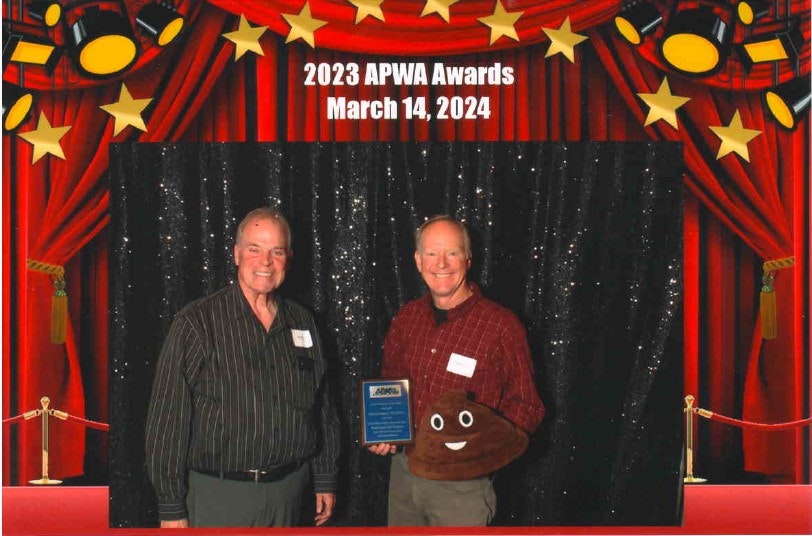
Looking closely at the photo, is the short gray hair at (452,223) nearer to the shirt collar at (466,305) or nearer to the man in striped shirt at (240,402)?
the shirt collar at (466,305)

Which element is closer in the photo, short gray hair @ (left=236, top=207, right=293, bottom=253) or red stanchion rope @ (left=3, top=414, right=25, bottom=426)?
short gray hair @ (left=236, top=207, right=293, bottom=253)

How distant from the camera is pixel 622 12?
3.53 meters

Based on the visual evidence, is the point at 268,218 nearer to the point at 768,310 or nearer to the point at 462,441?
the point at 462,441

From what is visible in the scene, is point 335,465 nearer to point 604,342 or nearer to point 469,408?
point 469,408

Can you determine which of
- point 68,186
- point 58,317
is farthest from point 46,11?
point 58,317

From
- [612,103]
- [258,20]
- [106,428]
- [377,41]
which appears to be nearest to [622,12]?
[612,103]

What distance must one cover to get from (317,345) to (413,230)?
0.57 m

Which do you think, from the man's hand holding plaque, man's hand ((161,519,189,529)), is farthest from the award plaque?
man's hand ((161,519,189,529))

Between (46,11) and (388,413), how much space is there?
201 cm

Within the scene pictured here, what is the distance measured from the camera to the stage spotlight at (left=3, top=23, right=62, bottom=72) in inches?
139

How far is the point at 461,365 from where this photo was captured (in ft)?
10.4

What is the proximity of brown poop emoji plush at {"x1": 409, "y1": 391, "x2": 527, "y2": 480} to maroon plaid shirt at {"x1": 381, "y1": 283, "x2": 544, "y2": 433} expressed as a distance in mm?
54

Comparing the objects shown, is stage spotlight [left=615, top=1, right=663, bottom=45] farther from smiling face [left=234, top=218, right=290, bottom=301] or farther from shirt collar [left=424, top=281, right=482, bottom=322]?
smiling face [left=234, top=218, right=290, bottom=301]

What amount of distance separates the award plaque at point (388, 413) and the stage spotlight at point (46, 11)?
185 cm
